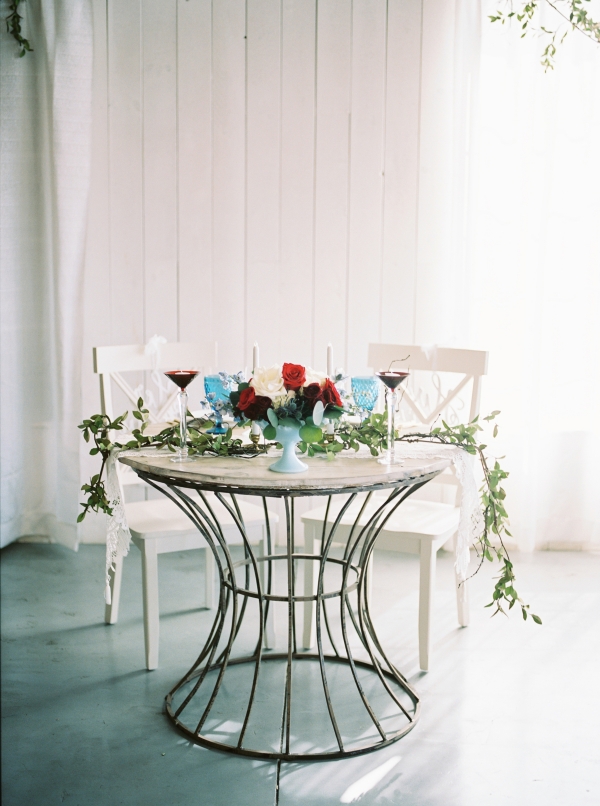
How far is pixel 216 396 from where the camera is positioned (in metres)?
2.21

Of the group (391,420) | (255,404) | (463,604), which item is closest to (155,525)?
(255,404)

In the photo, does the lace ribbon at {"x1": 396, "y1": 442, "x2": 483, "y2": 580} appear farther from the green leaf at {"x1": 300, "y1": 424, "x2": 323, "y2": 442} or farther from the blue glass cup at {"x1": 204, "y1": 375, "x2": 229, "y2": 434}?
the blue glass cup at {"x1": 204, "y1": 375, "x2": 229, "y2": 434}

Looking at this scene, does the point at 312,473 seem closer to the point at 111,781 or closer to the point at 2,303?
the point at 111,781

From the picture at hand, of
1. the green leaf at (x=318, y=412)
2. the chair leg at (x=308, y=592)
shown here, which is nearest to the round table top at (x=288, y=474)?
the green leaf at (x=318, y=412)

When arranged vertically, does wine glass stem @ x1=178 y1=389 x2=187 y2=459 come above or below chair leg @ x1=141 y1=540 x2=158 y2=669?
above

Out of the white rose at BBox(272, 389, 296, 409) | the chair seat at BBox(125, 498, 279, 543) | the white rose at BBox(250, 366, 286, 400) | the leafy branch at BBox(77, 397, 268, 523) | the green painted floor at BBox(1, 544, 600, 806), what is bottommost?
the green painted floor at BBox(1, 544, 600, 806)

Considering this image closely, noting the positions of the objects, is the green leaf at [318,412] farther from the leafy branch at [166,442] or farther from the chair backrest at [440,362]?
the chair backrest at [440,362]

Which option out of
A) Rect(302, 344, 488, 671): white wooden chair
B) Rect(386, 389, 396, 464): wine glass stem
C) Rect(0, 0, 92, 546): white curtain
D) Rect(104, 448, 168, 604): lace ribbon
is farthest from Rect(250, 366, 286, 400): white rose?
Rect(0, 0, 92, 546): white curtain

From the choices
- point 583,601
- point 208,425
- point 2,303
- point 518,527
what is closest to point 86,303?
point 2,303

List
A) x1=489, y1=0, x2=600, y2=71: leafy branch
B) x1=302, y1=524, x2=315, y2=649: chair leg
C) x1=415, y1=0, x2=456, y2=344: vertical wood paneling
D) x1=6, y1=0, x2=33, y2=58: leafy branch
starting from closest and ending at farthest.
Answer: x1=302, y1=524, x2=315, y2=649: chair leg
x1=489, y1=0, x2=600, y2=71: leafy branch
x1=6, y1=0, x2=33, y2=58: leafy branch
x1=415, y1=0, x2=456, y2=344: vertical wood paneling

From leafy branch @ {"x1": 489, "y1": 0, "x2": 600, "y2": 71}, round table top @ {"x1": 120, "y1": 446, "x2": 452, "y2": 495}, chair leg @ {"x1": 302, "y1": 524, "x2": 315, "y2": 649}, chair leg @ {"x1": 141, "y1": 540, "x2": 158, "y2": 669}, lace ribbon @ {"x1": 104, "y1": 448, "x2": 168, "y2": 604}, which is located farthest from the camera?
leafy branch @ {"x1": 489, "y1": 0, "x2": 600, "y2": 71}

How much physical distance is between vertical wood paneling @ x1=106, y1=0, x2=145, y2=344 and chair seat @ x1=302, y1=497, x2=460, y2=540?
4.80ft

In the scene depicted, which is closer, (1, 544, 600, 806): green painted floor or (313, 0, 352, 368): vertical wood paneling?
(1, 544, 600, 806): green painted floor

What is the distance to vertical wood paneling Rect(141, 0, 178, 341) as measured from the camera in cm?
348
